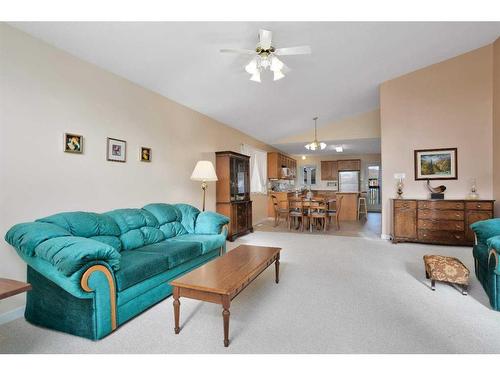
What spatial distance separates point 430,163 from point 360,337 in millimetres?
4450

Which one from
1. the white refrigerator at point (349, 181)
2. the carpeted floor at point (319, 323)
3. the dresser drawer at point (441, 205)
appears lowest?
the carpeted floor at point (319, 323)

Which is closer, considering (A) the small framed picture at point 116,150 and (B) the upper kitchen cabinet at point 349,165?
(A) the small framed picture at point 116,150

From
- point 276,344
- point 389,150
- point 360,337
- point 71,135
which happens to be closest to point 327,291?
point 360,337

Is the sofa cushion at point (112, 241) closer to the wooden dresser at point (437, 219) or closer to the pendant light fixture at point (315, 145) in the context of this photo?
the wooden dresser at point (437, 219)

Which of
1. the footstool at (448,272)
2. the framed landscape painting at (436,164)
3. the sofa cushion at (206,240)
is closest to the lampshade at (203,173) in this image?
the sofa cushion at (206,240)

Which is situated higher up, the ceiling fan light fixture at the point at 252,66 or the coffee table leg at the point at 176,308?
the ceiling fan light fixture at the point at 252,66

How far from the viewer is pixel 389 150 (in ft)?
17.7

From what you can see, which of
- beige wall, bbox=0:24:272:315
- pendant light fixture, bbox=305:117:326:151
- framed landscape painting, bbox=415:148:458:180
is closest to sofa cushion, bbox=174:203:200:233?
beige wall, bbox=0:24:272:315

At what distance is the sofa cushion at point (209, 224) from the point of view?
12.0 feet

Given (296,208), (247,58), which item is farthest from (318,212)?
(247,58)

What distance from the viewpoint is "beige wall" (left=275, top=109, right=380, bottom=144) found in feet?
23.1

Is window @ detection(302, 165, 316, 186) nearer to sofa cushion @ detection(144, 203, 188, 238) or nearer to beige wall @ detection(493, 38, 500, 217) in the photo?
beige wall @ detection(493, 38, 500, 217)

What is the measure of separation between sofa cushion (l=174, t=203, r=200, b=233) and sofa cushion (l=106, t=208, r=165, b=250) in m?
0.48

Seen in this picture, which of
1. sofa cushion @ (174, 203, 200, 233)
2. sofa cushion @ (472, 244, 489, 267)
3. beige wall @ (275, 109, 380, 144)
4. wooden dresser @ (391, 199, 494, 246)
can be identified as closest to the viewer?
sofa cushion @ (472, 244, 489, 267)
